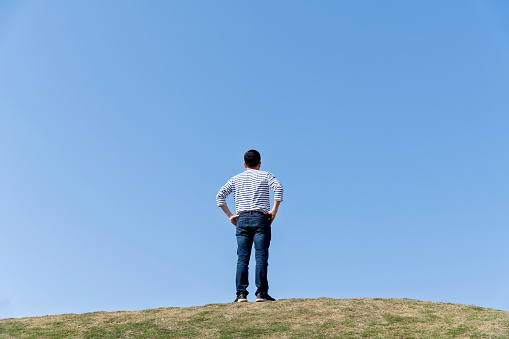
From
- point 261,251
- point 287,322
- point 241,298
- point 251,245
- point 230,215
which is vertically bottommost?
point 287,322

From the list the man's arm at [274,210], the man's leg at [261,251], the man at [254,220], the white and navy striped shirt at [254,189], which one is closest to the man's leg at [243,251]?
the man at [254,220]

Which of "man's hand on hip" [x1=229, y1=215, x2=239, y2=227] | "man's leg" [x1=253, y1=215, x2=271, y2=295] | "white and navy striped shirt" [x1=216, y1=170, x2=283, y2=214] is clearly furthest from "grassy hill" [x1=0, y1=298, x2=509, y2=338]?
"white and navy striped shirt" [x1=216, y1=170, x2=283, y2=214]

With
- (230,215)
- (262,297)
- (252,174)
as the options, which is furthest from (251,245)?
(252,174)

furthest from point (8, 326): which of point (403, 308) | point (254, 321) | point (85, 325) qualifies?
point (403, 308)

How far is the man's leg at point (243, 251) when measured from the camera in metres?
10.8

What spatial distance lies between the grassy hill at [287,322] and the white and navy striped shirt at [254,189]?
1.93m

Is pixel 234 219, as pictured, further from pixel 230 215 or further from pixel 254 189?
pixel 254 189

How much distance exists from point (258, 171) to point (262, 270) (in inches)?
80.6

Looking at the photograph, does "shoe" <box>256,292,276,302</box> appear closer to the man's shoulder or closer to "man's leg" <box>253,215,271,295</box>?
"man's leg" <box>253,215,271,295</box>

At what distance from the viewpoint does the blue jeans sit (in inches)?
422

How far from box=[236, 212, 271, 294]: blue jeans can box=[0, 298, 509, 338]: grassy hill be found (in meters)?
0.52

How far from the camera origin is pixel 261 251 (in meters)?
10.8

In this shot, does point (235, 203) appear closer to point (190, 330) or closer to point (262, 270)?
point (262, 270)

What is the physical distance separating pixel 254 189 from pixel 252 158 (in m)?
0.75
